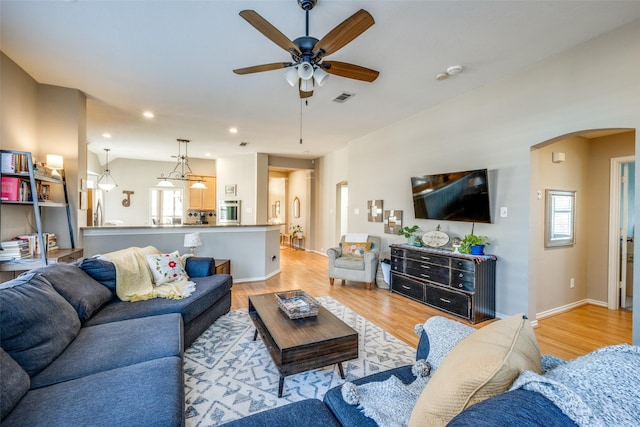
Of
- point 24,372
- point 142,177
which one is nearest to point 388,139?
point 24,372

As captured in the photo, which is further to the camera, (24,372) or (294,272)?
(294,272)

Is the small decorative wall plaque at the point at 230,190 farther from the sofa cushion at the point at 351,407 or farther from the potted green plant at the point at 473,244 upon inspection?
the sofa cushion at the point at 351,407

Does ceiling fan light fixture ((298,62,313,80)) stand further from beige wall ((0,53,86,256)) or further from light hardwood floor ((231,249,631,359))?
beige wall ((0,53,86,256))

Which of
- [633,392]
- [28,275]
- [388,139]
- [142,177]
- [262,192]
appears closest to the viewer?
[633,392]

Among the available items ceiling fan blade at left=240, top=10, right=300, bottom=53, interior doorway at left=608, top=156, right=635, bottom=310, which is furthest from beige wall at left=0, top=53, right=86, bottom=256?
interior doorway at left=608, top=156, right=635, bottom=310

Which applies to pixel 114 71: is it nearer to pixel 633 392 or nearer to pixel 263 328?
pixel 263 328

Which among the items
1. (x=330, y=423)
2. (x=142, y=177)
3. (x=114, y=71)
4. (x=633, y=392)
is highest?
(x=114, y=71)

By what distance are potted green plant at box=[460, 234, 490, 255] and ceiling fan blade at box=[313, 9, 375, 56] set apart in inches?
A: 107

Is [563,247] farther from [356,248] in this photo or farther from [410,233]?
[356,248]

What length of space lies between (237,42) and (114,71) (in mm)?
1655

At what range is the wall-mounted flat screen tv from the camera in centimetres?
355

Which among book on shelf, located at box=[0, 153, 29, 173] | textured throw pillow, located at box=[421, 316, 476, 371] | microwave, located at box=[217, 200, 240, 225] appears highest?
book on shelf, located at box=[0, 153, 29, 173]

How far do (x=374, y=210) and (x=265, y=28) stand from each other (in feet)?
13.7

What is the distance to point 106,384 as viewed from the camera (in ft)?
4.71
